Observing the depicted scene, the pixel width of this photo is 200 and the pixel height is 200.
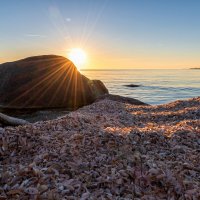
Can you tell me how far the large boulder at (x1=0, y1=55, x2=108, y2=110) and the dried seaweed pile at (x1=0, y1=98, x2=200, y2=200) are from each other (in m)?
10.3

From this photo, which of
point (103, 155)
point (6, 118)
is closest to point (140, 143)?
point (103, 155)

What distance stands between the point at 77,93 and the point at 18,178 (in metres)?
13.9

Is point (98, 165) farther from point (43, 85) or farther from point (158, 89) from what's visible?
point (158, 89)

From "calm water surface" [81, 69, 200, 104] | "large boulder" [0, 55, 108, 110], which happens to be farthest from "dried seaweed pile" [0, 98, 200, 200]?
"calm water surface" [81, 69, 200, 104]

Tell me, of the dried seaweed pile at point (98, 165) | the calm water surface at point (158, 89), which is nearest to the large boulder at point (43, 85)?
the dried seaweed pile at point (98, 165)

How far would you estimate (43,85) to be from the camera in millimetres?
16344

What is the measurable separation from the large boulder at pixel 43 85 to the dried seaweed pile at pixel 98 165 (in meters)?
10.3

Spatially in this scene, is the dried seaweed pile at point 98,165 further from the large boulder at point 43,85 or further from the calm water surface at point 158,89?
the calm water surface at point 158,89

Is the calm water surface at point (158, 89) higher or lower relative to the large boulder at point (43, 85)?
lower

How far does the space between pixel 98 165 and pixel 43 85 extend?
1318 centimetres

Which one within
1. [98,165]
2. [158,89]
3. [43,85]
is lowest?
[158,89]

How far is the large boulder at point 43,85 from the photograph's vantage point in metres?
15.5

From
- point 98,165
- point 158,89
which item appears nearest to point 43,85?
point 98,165

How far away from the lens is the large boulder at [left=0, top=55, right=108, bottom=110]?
51.0ft
